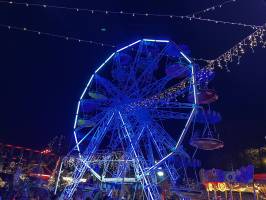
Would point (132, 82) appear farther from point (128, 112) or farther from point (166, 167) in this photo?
point (166, 167)

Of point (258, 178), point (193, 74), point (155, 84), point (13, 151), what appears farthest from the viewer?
point (13, 151)

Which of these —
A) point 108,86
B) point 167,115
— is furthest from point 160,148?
point 108,86

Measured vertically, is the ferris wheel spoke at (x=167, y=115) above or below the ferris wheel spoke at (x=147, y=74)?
below

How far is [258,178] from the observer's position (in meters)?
17.7

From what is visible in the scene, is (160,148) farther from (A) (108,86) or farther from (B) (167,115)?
(A) (108,86)

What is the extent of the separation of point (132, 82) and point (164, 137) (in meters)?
3.43

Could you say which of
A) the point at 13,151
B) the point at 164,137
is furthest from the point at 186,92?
the point at 13,151

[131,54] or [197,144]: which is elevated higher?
[131,54]

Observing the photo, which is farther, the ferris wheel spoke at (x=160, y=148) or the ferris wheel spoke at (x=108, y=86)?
the ferris wheel spoke at (x=108, y=86)

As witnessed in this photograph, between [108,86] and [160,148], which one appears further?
[108,86]

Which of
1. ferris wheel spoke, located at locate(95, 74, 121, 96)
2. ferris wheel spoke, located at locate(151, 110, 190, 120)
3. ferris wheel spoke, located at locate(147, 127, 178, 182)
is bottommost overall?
ferris wheel spoke, located at locate(147, 127, 178, 182)

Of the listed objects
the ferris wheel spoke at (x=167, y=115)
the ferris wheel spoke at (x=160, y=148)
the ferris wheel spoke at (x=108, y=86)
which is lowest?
the ferris wheel spoke at (x=160, y=148)

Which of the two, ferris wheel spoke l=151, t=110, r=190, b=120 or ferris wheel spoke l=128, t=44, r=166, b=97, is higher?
ferris wheel spoke l=128, t=44, r=166, b=97

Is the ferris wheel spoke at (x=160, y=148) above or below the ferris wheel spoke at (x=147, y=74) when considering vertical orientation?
below
